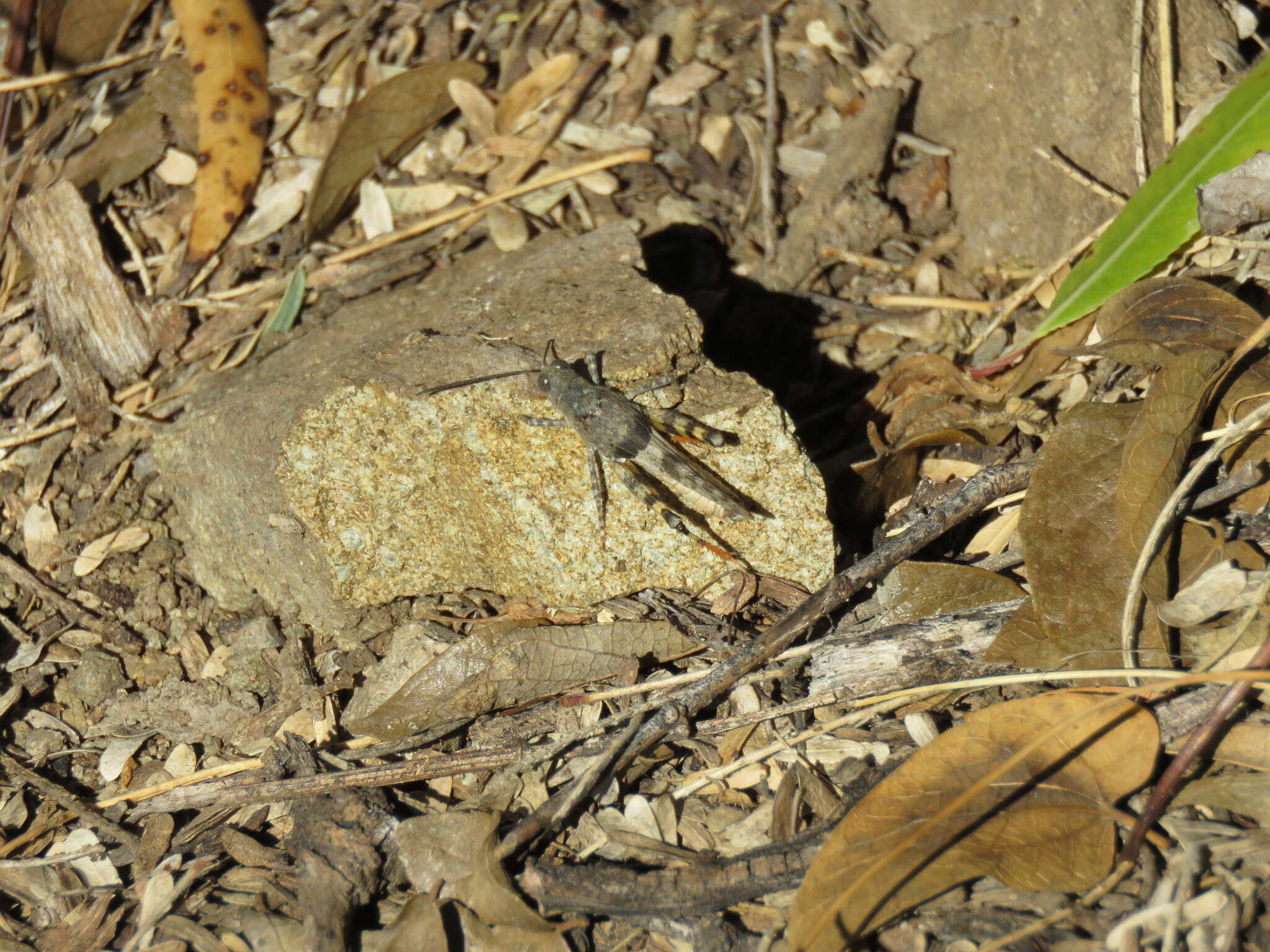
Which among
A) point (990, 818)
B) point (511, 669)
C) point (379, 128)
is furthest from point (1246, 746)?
point (379, 128)

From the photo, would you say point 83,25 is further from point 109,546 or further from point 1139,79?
point 1139,79

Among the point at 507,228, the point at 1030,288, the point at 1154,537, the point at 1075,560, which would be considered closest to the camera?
the point at 1154,537

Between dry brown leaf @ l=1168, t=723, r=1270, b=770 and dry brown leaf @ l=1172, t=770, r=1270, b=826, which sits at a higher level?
dry brown leaf @ l=1168, t=723, r=1270, b=770

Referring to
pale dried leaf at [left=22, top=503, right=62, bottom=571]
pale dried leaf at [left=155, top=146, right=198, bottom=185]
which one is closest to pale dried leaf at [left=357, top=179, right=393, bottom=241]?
pale dried leaf at [left=155, top=146, right=198, bottom=185]

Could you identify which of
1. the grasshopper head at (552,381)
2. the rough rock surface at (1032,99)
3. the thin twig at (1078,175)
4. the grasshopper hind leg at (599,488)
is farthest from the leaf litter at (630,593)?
the grasshopper head at (552,381)

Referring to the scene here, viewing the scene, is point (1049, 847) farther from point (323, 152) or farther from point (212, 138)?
point (212, 138)

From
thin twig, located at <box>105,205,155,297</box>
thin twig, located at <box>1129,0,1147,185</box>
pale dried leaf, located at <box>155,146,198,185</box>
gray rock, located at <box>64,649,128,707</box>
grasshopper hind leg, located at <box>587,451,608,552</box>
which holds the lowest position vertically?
gray rock, located at <box>64,649,128,707</box>

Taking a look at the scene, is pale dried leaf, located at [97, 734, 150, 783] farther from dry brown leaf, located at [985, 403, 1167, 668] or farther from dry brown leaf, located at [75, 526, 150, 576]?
dry brown leaf, located at [985, 403, 1167, 668]
